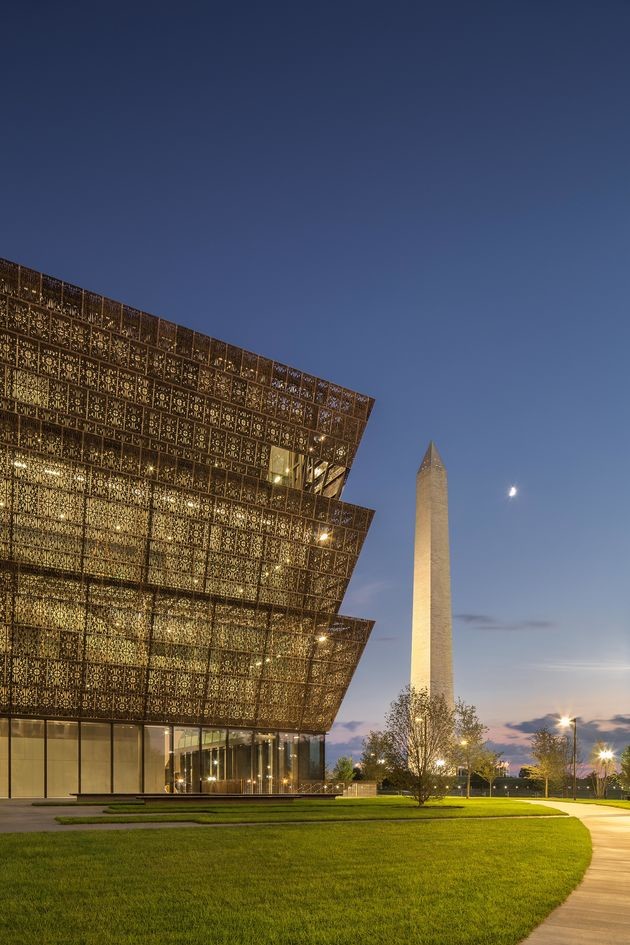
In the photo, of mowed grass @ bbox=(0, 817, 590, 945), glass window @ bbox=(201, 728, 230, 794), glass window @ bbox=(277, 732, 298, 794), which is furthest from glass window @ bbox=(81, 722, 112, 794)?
mowed grass @ bbox=(0, 817, 590, 945)

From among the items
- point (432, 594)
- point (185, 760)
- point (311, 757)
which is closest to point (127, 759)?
point (185, 760)

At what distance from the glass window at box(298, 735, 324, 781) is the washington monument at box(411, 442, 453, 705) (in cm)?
780

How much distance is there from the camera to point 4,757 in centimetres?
4594

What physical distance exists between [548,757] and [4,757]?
4927cm

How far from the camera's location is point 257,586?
55.6 m

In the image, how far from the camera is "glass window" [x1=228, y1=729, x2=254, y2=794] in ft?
183

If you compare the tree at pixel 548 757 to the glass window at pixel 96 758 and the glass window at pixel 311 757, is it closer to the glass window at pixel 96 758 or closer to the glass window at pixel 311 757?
the glass window at pixel 311 757

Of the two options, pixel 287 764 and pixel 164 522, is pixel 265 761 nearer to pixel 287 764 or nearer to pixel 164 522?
pixel 287 764

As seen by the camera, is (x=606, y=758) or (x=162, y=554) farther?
(x=606, y=758)

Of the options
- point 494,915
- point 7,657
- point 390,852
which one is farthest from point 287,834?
point 7,657

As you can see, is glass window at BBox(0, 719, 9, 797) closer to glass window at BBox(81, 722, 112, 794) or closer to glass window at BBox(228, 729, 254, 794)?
glass window at BBox(81, 722, 112, 794)

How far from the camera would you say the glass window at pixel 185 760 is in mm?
53062

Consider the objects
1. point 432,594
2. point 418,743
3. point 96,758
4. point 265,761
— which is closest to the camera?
point 418,743

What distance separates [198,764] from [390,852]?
37914 mm
